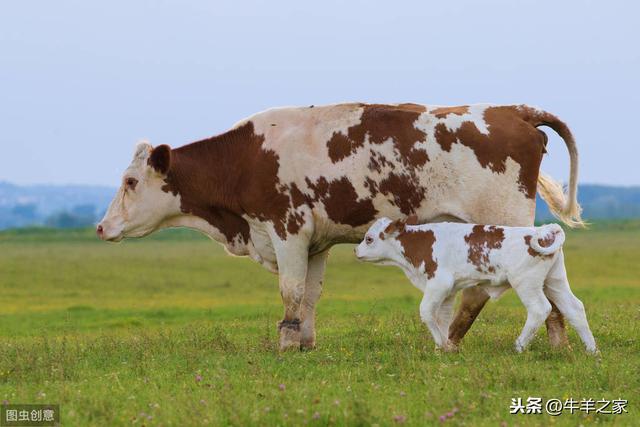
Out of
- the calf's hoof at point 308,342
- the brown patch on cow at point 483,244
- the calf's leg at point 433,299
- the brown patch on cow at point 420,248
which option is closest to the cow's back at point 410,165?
the brown patch on cow at point 420,248

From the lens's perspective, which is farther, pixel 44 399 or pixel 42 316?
pixel 42 316

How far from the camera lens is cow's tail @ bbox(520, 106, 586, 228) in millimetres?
11391

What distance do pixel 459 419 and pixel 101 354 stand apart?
5.25 metres

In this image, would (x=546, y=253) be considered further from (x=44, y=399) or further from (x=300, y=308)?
(x=44, y=399)

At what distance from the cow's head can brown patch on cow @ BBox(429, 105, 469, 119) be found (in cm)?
325

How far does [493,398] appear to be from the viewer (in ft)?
26.2

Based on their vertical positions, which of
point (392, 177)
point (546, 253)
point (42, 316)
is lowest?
point (42, 316)

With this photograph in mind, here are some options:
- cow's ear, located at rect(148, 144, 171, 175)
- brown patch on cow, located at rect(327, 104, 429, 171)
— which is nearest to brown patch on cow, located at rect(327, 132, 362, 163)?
brown patch on cow, located at rect(327, 104, 429, 171)

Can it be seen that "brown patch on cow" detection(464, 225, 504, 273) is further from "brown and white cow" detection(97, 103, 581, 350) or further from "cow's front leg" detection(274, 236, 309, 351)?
"cow's front leg" detection(274, 236, 309, 351)

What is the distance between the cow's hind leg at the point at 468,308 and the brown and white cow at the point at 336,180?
0.5 inches

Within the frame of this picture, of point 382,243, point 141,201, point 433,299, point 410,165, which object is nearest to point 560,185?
point 410,165

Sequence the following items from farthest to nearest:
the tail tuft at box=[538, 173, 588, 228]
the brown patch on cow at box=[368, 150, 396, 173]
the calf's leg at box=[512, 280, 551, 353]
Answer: the tail tuft at box=[538, 173, 588, 228] → the brown patch on cow at box=[368, 150, 396, 173] → the calf's leg at box=[512, 280, 551, 353]

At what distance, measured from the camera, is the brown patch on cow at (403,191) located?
36.0ft

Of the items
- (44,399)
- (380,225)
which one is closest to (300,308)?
(380,225)
